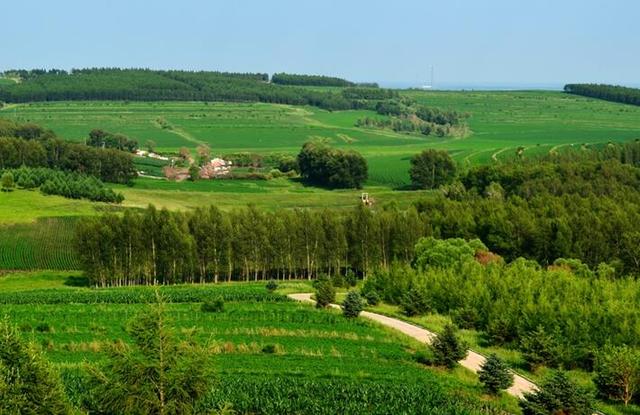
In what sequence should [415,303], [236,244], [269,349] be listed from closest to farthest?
[269,349] → [415,303] → [236,244]

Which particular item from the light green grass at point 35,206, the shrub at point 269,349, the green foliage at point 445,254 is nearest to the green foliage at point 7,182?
the light green grass at point 35,206

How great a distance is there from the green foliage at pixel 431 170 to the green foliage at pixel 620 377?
9398cm

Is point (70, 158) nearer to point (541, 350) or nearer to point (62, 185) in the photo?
point (62, 185)

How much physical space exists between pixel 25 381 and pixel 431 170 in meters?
111

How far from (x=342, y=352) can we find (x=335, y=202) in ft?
239

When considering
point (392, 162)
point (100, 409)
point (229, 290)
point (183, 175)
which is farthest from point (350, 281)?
point (392, 162)

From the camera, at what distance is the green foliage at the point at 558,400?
30.9 meters

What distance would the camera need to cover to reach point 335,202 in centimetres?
11556

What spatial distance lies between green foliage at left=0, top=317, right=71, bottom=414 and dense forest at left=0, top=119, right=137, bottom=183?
103 meters

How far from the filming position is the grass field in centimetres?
3319

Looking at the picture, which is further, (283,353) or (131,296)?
(131,296)

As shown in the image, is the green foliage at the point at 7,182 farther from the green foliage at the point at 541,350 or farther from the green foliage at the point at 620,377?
the green foliage at the point at 620,377

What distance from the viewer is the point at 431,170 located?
129 meters

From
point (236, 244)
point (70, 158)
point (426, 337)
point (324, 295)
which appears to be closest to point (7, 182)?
point (70, 158)
